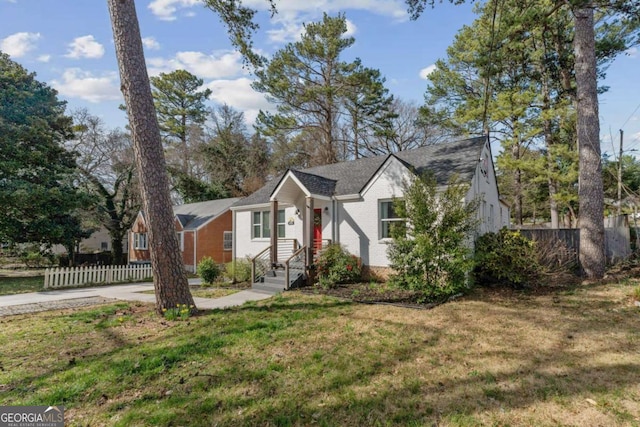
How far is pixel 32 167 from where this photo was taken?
17.8 metres

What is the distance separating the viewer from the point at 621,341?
521 centimetres

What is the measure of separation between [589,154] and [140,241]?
26.2m

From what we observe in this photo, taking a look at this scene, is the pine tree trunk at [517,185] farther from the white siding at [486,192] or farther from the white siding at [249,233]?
the white siding at [249,233]

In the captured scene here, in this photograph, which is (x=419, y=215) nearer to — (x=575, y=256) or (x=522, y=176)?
(x=575, y=256)

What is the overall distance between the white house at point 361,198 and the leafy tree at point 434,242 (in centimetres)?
222

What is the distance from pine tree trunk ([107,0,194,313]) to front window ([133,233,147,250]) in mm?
18897

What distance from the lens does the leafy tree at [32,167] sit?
16.4 m

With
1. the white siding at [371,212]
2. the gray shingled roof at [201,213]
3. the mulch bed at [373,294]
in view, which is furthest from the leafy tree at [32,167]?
the mulch bed at [373,294]

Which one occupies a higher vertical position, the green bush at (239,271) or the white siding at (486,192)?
the white siding at (486,192)

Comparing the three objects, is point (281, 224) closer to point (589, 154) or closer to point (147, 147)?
point (147, 147)

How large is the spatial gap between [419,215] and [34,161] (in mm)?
20799

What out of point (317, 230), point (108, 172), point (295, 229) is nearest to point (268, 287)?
point (317, 230)

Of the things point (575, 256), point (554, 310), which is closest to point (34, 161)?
point (554, 310)

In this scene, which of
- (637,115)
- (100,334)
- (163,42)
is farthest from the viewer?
(637,115)
